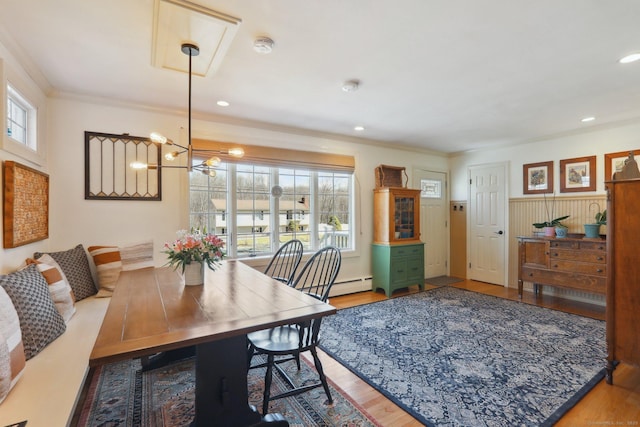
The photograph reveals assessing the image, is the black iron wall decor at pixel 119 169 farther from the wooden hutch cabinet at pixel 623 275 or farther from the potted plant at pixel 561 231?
the potted plant at pixel 561 231

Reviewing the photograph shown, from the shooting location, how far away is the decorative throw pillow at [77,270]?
8.25 ft

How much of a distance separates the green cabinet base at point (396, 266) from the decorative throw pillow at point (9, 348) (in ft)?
12.7

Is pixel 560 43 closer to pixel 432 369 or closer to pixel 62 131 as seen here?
pixel 432 369

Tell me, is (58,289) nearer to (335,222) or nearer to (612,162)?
(335,222)

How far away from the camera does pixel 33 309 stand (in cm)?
170

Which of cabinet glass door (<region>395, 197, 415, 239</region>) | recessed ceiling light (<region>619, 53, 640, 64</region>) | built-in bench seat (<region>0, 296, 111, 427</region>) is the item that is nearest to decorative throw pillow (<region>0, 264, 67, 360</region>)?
built-in bench seat (<region>0, 296, 111, 427</region>)

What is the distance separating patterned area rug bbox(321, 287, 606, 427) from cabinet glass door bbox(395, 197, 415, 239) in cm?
121

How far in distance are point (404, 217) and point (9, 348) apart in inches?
174

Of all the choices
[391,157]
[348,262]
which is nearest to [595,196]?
[391,157]

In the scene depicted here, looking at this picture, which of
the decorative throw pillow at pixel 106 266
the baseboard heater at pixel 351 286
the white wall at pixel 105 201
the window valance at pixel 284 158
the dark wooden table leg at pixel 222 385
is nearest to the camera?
the dark wooden table leg at pixel 222 385

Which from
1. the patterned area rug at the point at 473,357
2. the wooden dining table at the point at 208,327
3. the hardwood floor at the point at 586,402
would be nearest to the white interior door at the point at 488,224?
the patterned area rug at the point at 473,357

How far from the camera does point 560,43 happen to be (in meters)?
2.01

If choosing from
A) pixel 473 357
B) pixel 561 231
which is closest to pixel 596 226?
pixel 561 231

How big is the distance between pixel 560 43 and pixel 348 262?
132 inches
